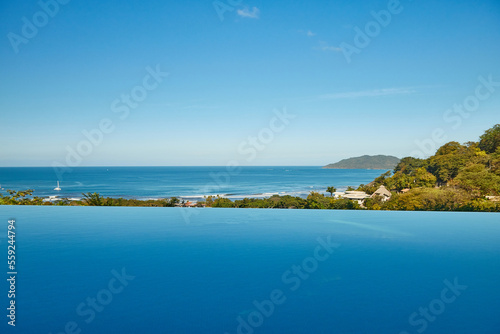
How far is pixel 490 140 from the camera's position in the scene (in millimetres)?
14578

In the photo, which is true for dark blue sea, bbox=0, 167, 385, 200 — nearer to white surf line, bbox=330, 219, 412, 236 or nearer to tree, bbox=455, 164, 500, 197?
tree, bbox=455, 164, 500, 197

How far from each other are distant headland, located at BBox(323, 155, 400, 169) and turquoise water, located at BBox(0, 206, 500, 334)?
47776 millimetres

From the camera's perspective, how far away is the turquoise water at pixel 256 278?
2820mm

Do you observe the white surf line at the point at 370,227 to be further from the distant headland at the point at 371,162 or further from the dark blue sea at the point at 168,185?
the distant headland at the point at 371,162

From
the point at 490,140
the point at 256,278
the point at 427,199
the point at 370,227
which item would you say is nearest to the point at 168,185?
the point at 490,140

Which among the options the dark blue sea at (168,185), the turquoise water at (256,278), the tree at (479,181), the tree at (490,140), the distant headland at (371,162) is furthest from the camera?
the distant headland at (371,162)

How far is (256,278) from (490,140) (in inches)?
589

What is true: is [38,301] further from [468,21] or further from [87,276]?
[468,21]

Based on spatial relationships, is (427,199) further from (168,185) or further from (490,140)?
(168,185)

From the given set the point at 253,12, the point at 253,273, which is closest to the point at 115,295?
the point at 253,273

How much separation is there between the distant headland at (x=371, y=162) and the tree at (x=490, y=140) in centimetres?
3456

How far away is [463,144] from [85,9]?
17.3 m

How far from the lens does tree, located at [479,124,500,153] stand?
13.9 metres

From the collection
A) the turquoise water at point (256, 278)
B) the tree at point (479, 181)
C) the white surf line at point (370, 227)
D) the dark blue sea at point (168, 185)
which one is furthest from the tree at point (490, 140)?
the dark blue sea at point (168, 185)
